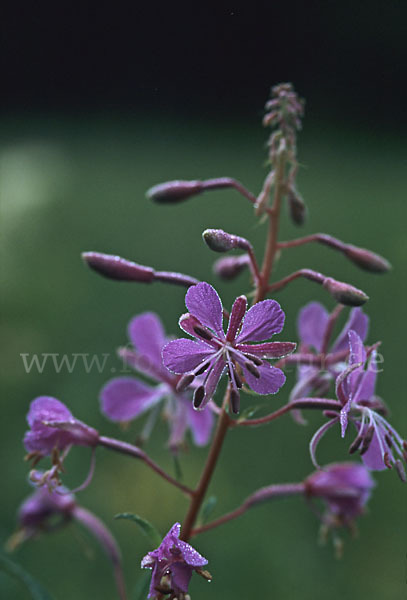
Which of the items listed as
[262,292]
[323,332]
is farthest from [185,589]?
[323,332]

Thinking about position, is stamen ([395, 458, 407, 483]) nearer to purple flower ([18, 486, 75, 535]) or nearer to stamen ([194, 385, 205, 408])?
stamen ([194, 385, 205, 408])

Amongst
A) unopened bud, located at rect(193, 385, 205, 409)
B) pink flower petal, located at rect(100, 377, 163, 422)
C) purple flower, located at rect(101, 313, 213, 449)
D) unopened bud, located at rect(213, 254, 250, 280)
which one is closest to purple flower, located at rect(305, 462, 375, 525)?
purple flower, located at rect(101, 313, 213, 449)

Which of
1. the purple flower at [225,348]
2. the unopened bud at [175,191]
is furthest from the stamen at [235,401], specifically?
the unopened bud at [175,191]

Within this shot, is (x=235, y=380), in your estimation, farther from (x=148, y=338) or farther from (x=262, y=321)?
(x=148, y=338)

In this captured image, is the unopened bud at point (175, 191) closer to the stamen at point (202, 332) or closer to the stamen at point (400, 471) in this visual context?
the stamen at point (202, 332)

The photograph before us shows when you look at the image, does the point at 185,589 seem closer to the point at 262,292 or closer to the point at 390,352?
the point at 262,292
